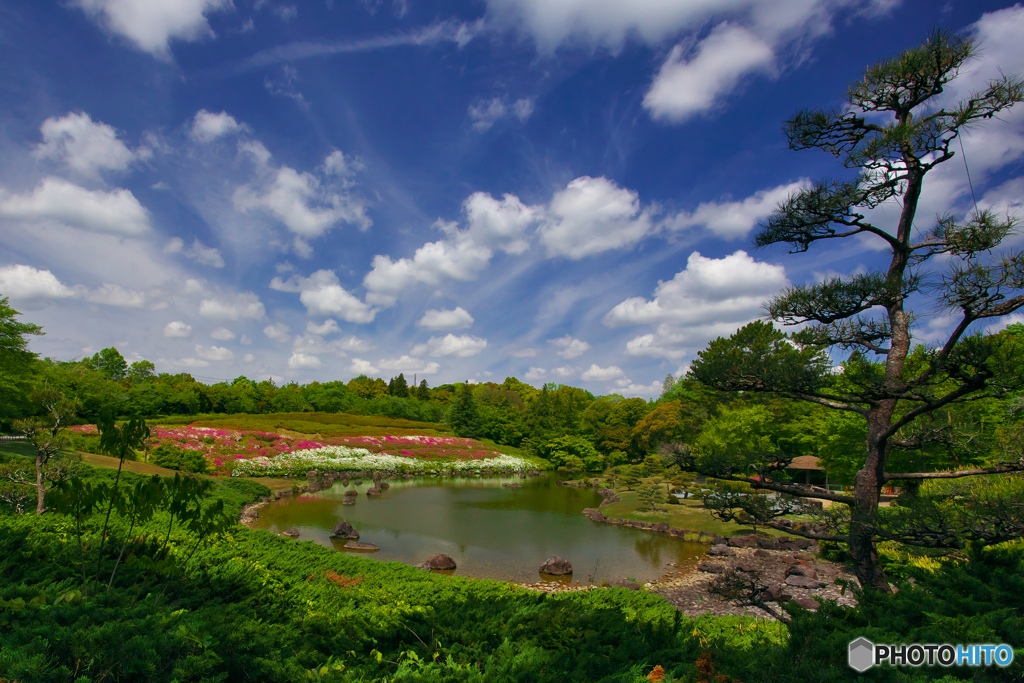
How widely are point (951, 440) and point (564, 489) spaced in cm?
2479

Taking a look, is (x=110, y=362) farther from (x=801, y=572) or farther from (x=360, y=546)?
(x=801, y=572)

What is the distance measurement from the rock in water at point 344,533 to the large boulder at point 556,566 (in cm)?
598

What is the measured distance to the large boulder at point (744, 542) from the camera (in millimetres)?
14453

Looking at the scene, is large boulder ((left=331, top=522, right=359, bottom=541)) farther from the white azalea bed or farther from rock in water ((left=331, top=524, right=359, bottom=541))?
the white azalea bed

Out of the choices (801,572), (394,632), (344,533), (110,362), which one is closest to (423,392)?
(110,362)

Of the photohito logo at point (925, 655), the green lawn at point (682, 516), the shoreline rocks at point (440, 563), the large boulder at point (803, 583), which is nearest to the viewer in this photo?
the photohito logo at point (925, 655)

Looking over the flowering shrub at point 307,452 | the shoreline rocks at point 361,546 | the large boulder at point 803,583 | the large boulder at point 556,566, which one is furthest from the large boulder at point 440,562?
the flowering shrub at point 307,452

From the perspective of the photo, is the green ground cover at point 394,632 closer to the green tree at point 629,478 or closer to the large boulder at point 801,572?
the large boulder at point 801,572

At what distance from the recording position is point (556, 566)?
1152 centimetres

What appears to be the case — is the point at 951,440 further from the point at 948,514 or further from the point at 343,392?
the point at 343,392

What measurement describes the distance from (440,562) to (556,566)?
3.11 m

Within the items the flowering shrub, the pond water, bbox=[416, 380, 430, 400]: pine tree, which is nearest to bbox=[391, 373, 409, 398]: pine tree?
bbox=[416, 380, 430, 400]: pine tree

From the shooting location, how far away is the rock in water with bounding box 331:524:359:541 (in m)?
13.3

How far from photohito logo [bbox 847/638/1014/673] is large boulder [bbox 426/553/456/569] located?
1003 cm
